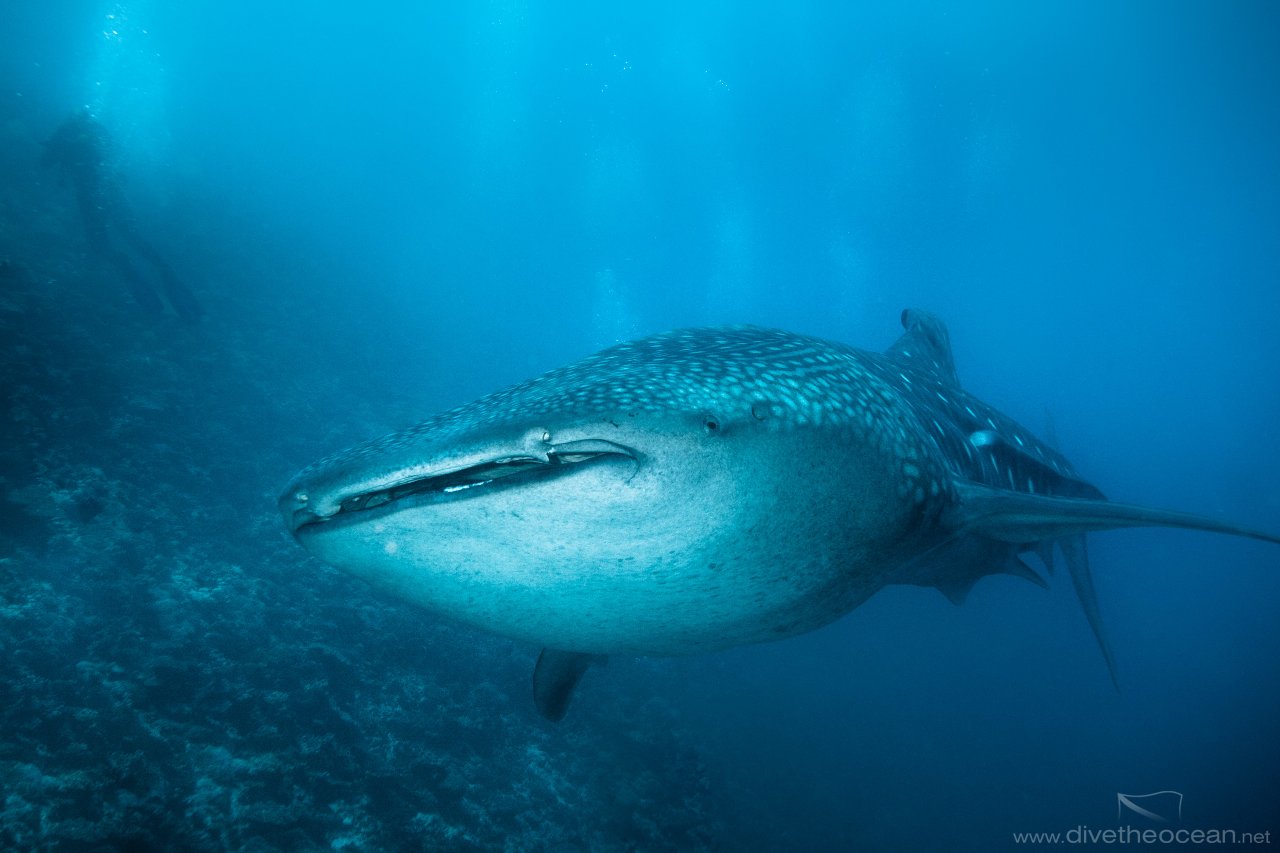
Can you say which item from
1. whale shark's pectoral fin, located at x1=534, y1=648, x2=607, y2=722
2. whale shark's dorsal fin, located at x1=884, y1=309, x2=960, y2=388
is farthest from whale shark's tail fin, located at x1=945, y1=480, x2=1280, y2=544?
whale shark's dorsal fin, located at x1=884, y1=309, x2=960, y2=388

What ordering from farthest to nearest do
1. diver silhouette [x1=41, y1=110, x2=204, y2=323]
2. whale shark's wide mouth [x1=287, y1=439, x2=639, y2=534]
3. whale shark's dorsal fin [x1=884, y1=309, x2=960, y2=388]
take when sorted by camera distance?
diver silhouette [x1=41, y1=110, x2=204, y2=323] < whale shark's dorsal fin [x1=884, y1=309, x2=960, y2=388] < whale shark's wide mouth [x1=287, y1=439, x2=639, y2=534]

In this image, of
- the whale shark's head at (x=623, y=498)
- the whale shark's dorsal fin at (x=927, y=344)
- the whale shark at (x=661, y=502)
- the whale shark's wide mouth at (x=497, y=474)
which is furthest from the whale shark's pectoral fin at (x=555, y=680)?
the whale shark's dorsal fin at (x=927, y=344)

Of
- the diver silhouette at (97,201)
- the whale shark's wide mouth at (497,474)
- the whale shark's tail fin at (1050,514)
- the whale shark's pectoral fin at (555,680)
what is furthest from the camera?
the diver silhouette at (97,201)

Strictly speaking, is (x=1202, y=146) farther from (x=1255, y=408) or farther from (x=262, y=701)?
(x=1255, y=408)

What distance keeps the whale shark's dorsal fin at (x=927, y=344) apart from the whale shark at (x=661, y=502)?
3.33 metres

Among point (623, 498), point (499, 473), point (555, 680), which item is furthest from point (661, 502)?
point (555, 680)

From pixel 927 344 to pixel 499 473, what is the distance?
659 centimetres

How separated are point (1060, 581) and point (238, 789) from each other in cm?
3989

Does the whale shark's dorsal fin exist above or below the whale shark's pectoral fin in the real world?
above

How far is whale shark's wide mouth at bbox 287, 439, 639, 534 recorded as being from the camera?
169 centimetres

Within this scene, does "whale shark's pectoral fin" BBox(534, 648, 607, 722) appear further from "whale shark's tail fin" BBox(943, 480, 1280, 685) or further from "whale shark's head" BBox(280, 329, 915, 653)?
"whale shark's tail fin" BBox(943, 480, 1280, 685)

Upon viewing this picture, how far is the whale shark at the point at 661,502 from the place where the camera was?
1.72 m

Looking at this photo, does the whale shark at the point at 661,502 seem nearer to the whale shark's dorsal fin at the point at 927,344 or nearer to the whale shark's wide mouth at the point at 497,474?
the whale shark's wide mouth at the point at 497,474

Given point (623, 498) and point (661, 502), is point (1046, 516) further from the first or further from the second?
point (623, 498)
